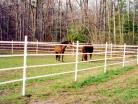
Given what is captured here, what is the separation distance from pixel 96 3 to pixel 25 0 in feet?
38.4

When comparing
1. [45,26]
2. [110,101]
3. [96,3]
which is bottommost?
[110,101]

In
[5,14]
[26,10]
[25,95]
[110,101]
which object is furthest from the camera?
[26,10]

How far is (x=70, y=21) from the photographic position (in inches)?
2217

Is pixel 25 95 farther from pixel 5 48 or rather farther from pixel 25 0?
pixel 25 0

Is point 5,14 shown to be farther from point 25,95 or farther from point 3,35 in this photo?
point 25,95

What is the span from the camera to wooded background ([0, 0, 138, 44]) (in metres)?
48.3

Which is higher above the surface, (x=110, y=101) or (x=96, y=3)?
(x=96, y=3)

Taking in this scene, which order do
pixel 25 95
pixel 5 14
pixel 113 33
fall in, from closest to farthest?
pixel 25 95 < pixel 113 33 < pixel 5 14

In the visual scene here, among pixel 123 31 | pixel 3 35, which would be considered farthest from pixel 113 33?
pixel 3 35

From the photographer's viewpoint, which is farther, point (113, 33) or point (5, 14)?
point (5, 14)

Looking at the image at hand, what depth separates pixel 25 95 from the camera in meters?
9.20

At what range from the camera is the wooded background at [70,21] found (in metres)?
48.3

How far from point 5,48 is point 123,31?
21.0 meters

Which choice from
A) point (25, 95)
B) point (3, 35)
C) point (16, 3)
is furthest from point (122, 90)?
point (16, 3)
